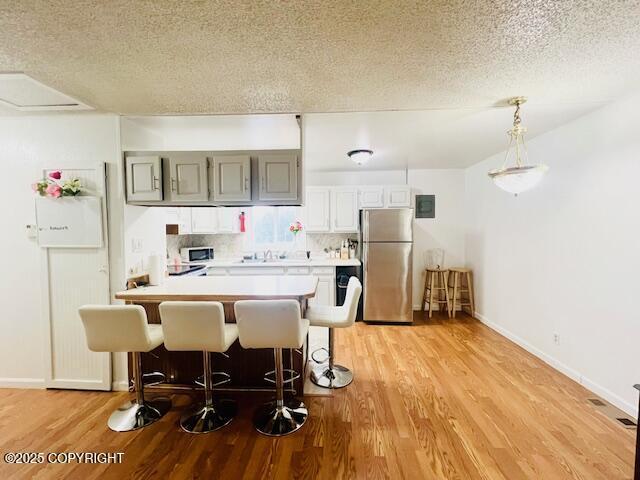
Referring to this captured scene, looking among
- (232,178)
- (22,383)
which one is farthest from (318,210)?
(22,383)

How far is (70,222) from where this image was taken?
2.41 m

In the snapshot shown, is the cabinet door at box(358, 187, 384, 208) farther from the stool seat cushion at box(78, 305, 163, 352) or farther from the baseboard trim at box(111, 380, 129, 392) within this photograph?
the baseboard trim at box(111, 380, 129, 392)

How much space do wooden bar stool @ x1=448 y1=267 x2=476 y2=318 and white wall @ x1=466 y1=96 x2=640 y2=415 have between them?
713 millimetres

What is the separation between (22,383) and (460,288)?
547 cm

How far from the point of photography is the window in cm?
510

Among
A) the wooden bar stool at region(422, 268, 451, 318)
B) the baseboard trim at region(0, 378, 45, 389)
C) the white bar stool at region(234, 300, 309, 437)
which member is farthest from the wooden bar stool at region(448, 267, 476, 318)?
the baseboard trim at region(0, 378, 45, 389)

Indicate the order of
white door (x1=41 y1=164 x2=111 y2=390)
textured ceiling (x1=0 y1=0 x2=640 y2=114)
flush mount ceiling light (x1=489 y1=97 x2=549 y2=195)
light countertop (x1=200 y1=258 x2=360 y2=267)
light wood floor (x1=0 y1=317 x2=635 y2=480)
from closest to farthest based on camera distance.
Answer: textured ceiling (x1=0 y1=0 x2=640 y2=114) < light wood floor (x1=0 y1=317 x2=635 y2=480) < flush mount ceiling light (x1=489 y1=97 x2=549 y2=195) < white door (x1=41 y1=164 x2=111 y2=390) < light countertop (x1=200 y1=258 x2=360 y2=267)

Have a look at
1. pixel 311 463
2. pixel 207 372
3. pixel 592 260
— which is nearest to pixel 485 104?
pixel 592 260

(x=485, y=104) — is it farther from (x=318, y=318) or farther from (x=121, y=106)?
(x=121, y=106)

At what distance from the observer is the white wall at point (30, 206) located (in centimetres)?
244

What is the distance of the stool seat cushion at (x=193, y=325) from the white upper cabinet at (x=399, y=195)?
3384mm

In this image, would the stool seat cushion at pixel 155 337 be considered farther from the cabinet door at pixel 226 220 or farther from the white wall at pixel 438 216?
the white wall at pixel 438 216

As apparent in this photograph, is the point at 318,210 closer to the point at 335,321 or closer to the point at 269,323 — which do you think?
the point at 335,321

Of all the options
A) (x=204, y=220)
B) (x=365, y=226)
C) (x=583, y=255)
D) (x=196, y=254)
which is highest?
(x=204, y=220)
